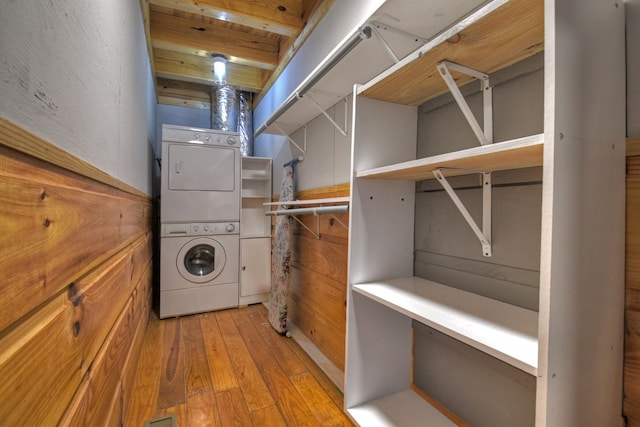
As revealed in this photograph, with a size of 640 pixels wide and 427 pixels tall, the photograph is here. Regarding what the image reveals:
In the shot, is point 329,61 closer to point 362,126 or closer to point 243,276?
point 362,126

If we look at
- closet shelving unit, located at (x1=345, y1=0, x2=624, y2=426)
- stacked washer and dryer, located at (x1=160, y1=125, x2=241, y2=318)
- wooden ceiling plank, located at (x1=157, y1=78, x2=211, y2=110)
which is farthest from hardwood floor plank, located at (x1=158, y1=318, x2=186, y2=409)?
wooden ceiling plank, located at (x1=157, y1=78, x2=211, y2=110)

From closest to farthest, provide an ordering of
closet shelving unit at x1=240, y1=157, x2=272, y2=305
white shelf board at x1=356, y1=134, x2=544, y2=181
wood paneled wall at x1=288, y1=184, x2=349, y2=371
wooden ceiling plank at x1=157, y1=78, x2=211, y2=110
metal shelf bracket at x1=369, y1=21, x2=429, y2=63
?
1. white shelf board at x1=356, y1=134, x2=544, y2=181
2. metal shelf bracket at x1=369, y1=21, x2=429, y2=63
3. wood paneled wall at x1=288, y1=184, x2=349, y2=371
4. closet shelving unit at x1=240, y1=157, x2=272, y2=305
5. wooden ceiling plank at x1=157, y1=78, x2=211, y2=110

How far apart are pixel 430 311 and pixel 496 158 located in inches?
17.8

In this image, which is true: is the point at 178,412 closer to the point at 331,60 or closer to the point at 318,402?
the point at 318,402

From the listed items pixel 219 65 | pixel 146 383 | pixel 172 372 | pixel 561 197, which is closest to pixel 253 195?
pixel 219 65

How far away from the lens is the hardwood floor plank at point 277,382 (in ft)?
4.82

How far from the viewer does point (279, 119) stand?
213 centimetres

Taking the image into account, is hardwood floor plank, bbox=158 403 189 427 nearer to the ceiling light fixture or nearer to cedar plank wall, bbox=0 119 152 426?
cedar plank wall, bbox=0 119 152 426

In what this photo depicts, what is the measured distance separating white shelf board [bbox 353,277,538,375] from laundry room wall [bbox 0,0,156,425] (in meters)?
0.84

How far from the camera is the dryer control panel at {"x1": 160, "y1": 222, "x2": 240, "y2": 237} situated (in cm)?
277

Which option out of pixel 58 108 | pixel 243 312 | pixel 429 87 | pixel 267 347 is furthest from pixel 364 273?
pixel 243 312

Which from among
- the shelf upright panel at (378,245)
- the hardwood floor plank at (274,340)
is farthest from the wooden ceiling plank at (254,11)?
the hardwood floor plank at (274,340)

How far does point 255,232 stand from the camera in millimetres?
3230

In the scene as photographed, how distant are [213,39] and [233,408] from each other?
289 cm
